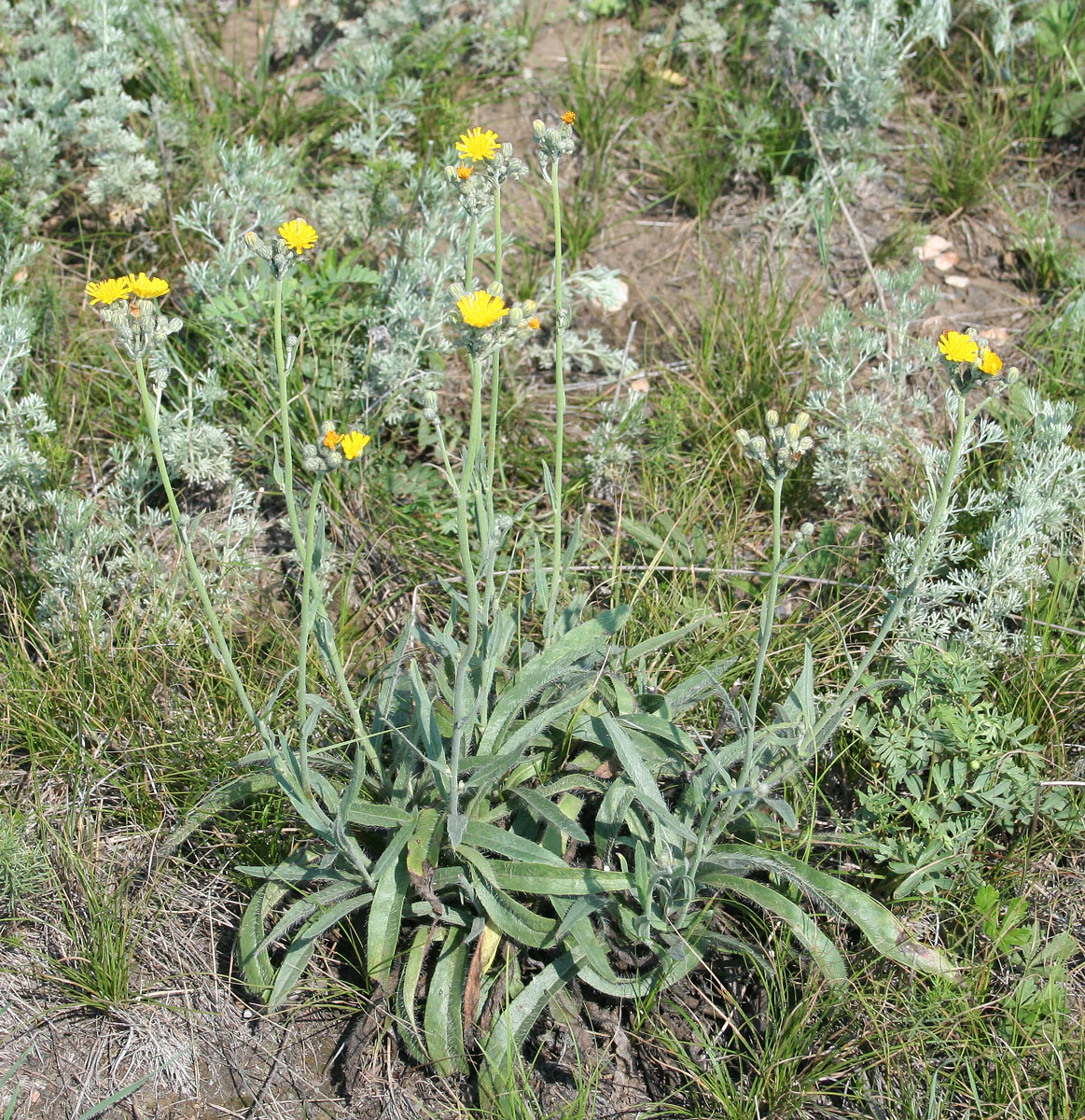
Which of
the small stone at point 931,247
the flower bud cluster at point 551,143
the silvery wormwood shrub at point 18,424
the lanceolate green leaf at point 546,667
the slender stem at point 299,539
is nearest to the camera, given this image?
the slender stem at point 299,539

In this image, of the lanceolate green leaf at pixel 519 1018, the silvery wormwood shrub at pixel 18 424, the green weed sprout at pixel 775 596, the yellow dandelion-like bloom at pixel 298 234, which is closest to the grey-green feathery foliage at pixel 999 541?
the green weed sprout at pixel 775 596

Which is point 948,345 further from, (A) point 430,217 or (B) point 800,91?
(B) point 800,91

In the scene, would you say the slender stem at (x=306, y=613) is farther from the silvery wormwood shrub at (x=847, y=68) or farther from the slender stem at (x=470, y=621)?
the silvery wormwood shrub at (x=847, y=68)

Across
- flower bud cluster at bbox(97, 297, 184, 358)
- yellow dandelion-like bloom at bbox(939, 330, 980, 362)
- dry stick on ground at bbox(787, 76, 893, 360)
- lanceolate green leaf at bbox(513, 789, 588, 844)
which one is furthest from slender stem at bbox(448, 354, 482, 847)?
dry stick on ground at bbox(787, 76, 893, 360)

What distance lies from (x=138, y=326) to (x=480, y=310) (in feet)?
2.06

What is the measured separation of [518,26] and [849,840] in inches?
156

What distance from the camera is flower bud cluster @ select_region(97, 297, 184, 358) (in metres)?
1.80

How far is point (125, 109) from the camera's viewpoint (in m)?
3.84

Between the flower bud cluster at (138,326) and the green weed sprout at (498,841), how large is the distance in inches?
5.8

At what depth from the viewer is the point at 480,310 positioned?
1.73 meters

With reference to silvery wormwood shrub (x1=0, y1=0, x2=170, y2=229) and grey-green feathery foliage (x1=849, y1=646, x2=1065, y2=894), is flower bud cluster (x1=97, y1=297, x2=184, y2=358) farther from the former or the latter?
silvery wormwood shrub (x1=0, y1=0, x2=170, y2=229)

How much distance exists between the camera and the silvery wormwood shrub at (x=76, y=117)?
3785mm

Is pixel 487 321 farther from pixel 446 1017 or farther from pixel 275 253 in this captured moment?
pixel 446 1017

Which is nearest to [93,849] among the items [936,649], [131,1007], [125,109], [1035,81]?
[131,1007]
